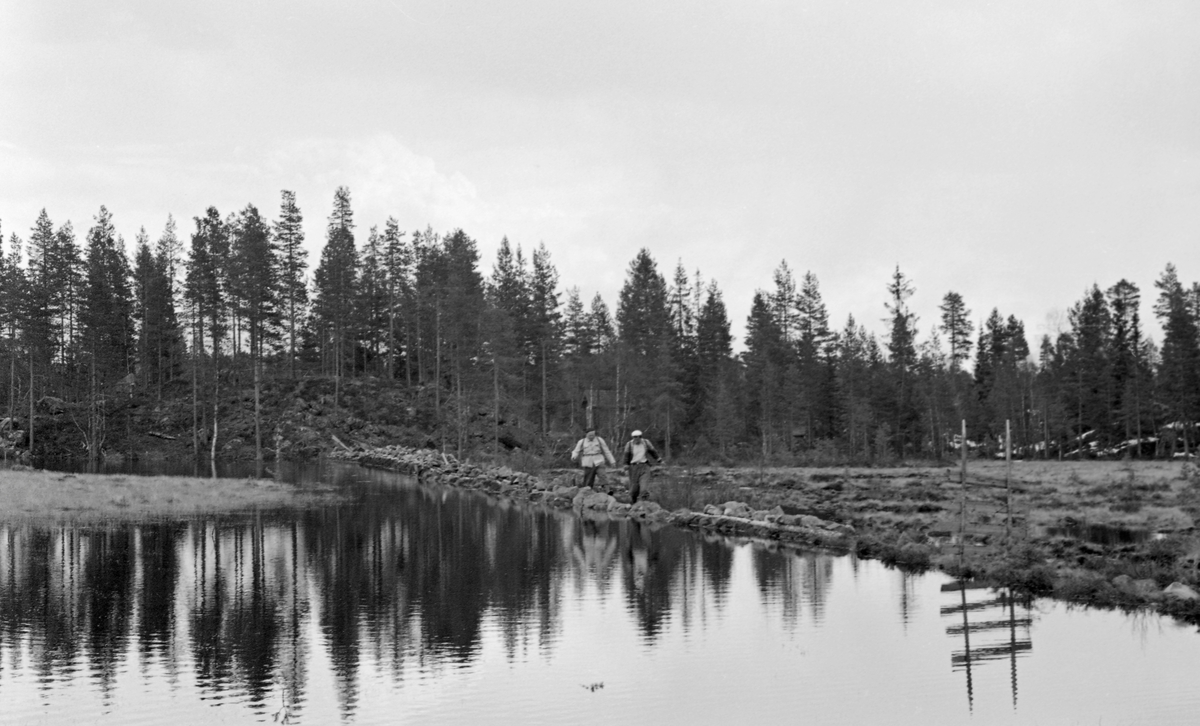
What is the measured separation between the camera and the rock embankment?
66.7 ft

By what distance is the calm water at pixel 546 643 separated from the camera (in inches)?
340

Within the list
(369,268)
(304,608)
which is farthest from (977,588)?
(369,268)

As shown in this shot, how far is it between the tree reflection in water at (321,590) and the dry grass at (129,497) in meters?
2.61

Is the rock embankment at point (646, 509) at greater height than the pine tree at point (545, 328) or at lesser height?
lesser

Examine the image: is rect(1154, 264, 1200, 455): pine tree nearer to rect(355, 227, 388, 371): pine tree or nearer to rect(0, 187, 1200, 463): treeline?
rect(0, 187, 1200, 463): treeline

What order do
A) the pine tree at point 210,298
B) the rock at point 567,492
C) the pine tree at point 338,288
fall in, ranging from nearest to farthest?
the rock at point 567,492
the pine tree at point 210,298
the pine tree at point 338,288

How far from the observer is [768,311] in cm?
9875

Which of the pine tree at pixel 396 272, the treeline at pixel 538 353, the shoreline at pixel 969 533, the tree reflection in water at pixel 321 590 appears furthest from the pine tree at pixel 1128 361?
the tree reflection in water at pixel 321 590

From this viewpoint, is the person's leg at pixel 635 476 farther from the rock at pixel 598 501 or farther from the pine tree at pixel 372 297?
the pine tree at pixel 372 297

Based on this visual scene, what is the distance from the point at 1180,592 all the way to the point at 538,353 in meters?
76.7

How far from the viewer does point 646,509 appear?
25.1 meters

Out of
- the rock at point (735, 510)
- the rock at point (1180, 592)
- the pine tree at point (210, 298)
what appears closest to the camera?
the rock at point (1180, 592)

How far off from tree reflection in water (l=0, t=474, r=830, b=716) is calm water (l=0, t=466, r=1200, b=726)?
56 mm

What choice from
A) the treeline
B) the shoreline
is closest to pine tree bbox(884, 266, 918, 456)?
the treeline
